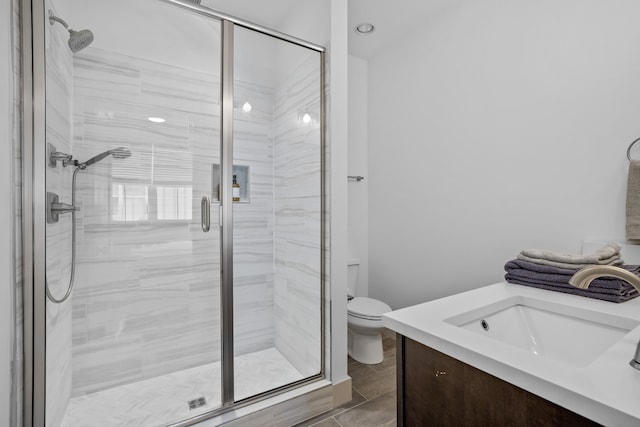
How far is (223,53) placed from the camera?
63.0 inches

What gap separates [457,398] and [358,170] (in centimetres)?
235

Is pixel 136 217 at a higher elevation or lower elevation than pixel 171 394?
higher

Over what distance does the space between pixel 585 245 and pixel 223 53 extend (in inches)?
80.7

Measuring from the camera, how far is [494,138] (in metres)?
2.00

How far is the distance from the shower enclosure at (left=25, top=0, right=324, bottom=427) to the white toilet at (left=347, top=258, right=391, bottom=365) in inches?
15.0

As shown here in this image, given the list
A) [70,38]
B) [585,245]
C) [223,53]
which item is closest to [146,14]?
[70,38]

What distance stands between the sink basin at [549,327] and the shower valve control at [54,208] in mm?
1557

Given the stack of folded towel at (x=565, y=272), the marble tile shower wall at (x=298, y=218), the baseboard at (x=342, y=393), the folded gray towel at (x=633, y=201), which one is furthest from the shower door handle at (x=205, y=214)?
the folded gray towel at (x=633, y=201)

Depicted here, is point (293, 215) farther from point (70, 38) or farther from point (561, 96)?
point (561, 96)

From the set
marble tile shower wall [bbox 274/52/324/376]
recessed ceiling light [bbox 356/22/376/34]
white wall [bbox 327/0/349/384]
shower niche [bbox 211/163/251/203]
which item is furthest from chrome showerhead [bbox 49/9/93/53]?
recessed ceiling light [bbox 356/22/376/34]

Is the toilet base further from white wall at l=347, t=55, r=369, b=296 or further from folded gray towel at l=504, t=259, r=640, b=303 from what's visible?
folded gray towel at l=504, t=259, r=640, b=303

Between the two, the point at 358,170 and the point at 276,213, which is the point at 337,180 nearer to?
the point at 276,213

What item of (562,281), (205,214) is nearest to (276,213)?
(205,214)

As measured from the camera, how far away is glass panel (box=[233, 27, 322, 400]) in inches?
73.5
